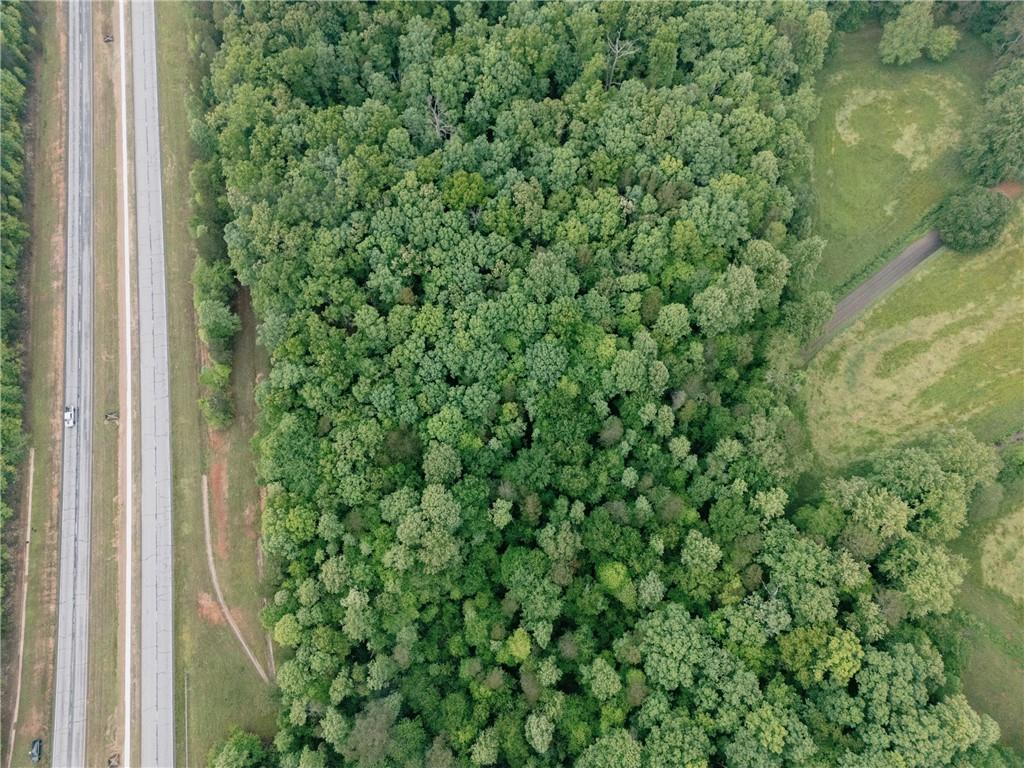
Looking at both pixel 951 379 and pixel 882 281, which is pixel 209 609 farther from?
pixel 951 379

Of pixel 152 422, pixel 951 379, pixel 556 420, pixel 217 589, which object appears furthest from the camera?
pixel 951 379

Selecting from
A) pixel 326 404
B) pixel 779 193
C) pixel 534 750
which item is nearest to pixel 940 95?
pixel 779 193

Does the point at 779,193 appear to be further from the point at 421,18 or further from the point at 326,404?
the point at 326,404

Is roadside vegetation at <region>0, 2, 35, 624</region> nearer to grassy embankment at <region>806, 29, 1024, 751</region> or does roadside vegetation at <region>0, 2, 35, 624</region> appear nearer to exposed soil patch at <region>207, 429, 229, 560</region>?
exposed soil patch at <region>207, 429, 229, 560</region>

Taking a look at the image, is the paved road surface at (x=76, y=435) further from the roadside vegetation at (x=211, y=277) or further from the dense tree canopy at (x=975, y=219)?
the dense tree canopy at (x=975, y=219)

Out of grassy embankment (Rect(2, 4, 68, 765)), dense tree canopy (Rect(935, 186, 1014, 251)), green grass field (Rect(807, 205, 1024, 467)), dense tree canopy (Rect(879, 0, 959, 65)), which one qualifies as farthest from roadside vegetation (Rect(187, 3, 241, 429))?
dense tree canopy (Rect(935, 186, 1014, 251))

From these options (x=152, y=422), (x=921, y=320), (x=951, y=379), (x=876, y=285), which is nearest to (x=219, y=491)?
(x=152, y=422)
